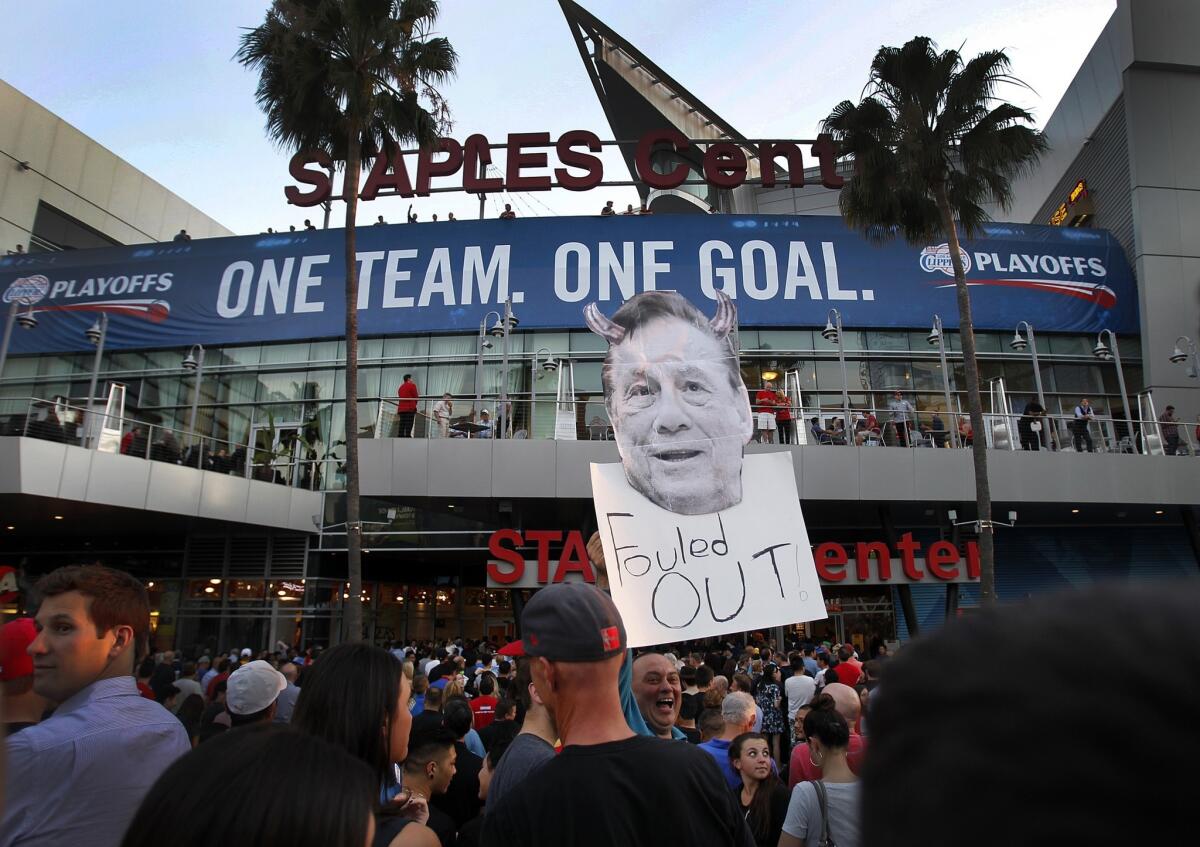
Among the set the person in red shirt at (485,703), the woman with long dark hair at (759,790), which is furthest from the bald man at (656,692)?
the person in red shirt at (485,703)

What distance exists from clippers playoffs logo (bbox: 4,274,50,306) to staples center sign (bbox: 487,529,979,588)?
22.1 m

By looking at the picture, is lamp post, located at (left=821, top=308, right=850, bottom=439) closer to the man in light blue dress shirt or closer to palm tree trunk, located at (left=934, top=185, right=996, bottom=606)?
palm tree trunk, located at (left=934, top=185, right=996, bottom=606)

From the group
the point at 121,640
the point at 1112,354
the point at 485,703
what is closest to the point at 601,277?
the point at 1112,354

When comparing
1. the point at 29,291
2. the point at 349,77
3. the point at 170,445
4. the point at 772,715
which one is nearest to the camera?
the point at 772,715

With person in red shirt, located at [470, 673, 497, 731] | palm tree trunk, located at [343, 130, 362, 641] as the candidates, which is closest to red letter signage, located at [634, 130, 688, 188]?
palm tree trunk, located at [343, 130, 362, 641]

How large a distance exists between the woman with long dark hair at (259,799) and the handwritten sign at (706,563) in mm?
5439

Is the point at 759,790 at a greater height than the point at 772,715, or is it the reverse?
the point at 759,790

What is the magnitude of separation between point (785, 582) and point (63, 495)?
17297 millimetres

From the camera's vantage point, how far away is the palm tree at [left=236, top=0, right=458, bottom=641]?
15.5m

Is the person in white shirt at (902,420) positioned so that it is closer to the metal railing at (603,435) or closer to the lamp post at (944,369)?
the metal railing at (603,435)

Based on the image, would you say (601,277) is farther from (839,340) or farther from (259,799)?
(259,799)

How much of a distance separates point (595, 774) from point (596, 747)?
8cm

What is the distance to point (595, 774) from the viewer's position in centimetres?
218

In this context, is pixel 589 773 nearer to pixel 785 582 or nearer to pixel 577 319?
pixel 785 582
